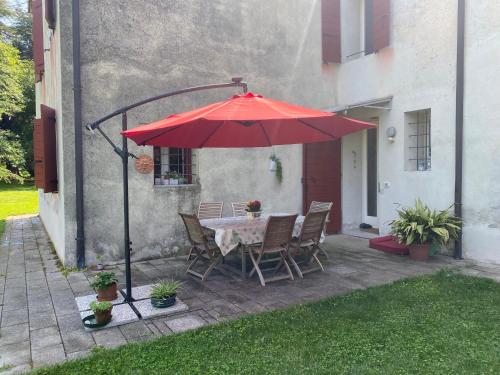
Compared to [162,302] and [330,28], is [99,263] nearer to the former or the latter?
[162,302]

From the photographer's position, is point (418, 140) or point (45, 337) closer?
point (45, 337)

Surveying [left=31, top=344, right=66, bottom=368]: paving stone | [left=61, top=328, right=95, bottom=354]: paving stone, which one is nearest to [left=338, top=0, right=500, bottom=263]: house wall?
[left=61, top=328, right=95, bottom=354]: paving stone

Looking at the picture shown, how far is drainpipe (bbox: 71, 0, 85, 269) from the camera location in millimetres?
5930

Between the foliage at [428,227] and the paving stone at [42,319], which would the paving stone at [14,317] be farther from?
the foliage at [428,227]

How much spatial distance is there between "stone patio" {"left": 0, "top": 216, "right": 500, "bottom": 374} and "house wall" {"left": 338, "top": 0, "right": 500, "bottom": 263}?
983mm

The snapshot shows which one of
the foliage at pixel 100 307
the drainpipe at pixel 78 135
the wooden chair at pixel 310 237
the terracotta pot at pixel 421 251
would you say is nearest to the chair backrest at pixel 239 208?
the wooden chair at pixel 310 237

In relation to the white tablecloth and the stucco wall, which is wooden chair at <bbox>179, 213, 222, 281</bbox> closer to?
the white tablecloth

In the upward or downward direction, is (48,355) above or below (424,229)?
below

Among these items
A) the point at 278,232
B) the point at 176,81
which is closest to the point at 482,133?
the point at 278,232

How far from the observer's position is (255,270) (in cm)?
534

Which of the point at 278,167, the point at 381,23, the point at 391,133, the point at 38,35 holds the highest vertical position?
the point at 38,35

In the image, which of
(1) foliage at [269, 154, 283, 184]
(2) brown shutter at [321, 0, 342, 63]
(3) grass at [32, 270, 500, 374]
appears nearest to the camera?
(3) grass at [32, 270, 500, 374]

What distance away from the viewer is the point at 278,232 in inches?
200

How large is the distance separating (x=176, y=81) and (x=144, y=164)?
5.10 ft
